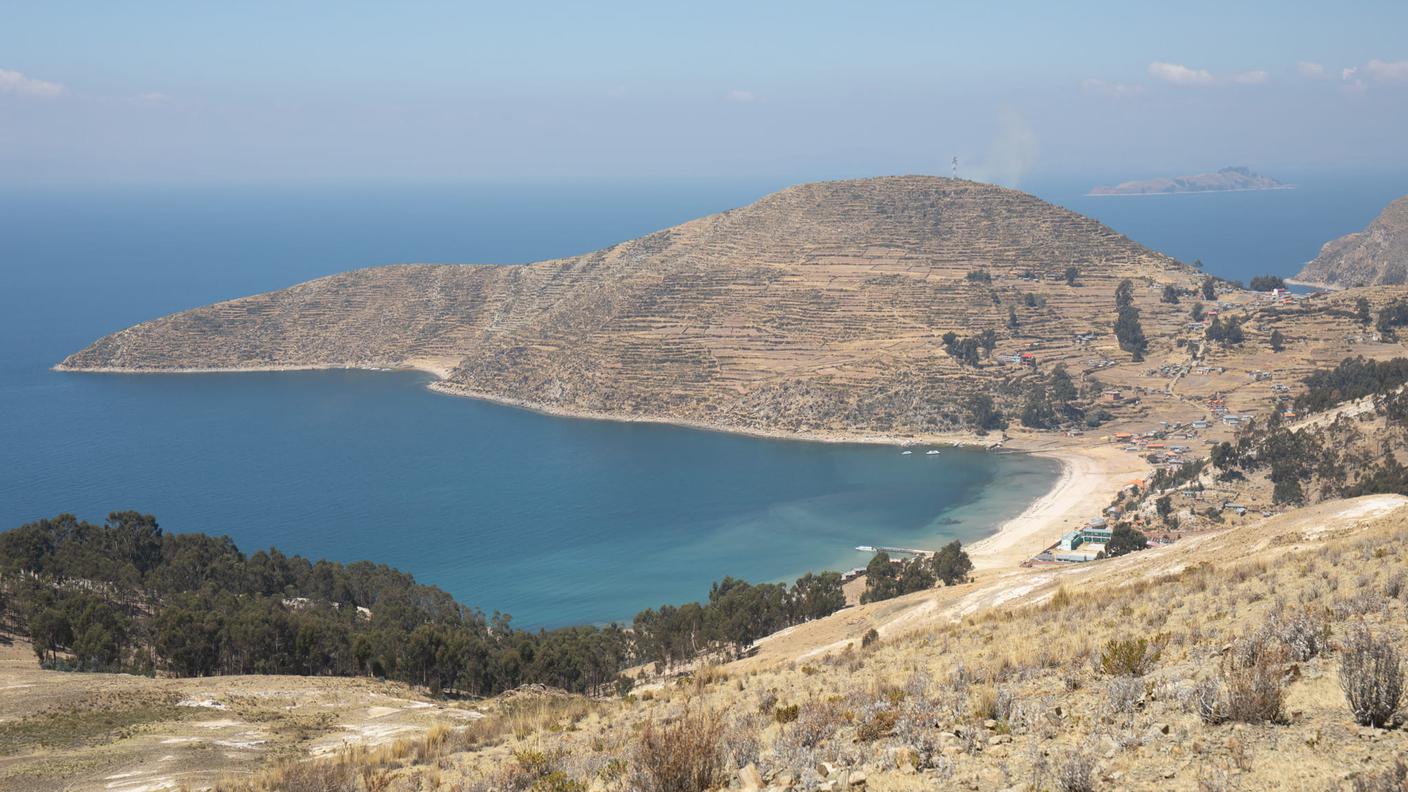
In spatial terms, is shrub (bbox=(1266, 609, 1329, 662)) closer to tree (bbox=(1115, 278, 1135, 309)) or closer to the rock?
the rock

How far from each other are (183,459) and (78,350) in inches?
2658

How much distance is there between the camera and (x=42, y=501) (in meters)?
82.8

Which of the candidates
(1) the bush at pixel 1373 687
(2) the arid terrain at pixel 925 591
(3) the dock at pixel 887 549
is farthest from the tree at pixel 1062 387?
(1) the bush at pixel 1373 687

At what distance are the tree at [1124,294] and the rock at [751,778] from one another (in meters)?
114

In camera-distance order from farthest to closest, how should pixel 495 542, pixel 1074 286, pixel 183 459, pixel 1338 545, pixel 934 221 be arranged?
pixel 934 221 → pixel 1074 286 → pixel 183 459 → pixel 495 542 → pixel 1338 545

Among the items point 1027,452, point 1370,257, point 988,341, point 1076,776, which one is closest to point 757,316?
point 988,341

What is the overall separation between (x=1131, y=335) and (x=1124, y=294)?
374 inches

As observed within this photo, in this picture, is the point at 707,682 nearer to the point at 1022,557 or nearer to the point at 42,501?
the point at 1022,557

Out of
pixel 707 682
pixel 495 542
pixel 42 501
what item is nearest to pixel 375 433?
pixel 42 501

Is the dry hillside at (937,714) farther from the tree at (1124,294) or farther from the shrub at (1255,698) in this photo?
the tree at (1124,294)

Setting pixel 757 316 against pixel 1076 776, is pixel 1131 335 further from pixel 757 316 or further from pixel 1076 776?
pixel 1076 776

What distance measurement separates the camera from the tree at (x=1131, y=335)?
4190 inches

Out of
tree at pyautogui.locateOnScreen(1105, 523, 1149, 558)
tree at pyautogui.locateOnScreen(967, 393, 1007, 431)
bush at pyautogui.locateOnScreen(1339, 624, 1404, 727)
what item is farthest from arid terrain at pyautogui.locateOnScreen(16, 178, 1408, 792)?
tree at pyautogui.locateOnScreen(1105, 523, 1149, 558)

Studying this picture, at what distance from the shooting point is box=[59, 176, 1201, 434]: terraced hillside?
346ft
